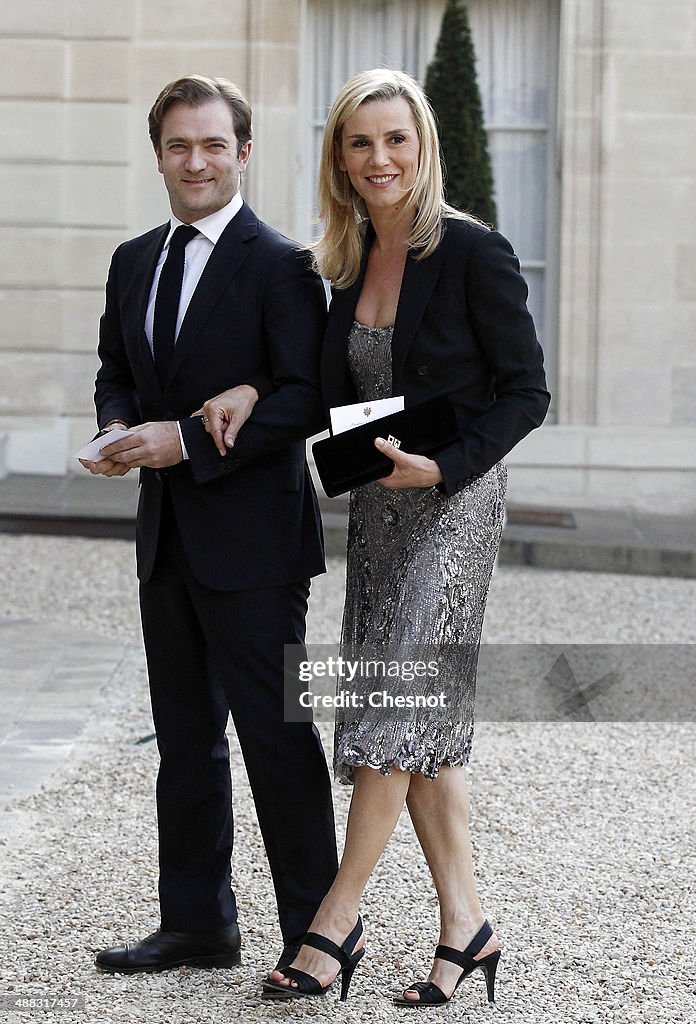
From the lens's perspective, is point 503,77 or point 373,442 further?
point 503,77

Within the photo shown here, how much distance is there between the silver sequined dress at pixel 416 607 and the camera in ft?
9.17

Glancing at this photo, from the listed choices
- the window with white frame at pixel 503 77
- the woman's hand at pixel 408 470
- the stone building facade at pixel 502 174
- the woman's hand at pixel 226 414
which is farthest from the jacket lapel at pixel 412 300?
→ the window with white frame at pixel 503 77

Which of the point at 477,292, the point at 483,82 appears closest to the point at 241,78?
the point at 483,82

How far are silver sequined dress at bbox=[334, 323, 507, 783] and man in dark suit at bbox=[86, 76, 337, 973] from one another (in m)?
0.13

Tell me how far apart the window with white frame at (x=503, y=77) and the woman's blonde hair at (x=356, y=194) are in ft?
26.0

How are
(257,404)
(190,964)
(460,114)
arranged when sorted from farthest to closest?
(460,114)
(190,964)
(257,404)

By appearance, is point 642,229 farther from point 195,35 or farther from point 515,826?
point 515,826

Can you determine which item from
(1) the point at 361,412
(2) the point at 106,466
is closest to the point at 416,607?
(1) the point at 361,412

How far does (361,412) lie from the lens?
8.98ft

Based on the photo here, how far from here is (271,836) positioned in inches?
116

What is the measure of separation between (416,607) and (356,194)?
86 cm

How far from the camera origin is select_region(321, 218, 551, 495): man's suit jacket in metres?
2.75

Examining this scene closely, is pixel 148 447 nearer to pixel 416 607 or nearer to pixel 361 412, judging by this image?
pixel 361 412

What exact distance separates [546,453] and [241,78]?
11.6ft
